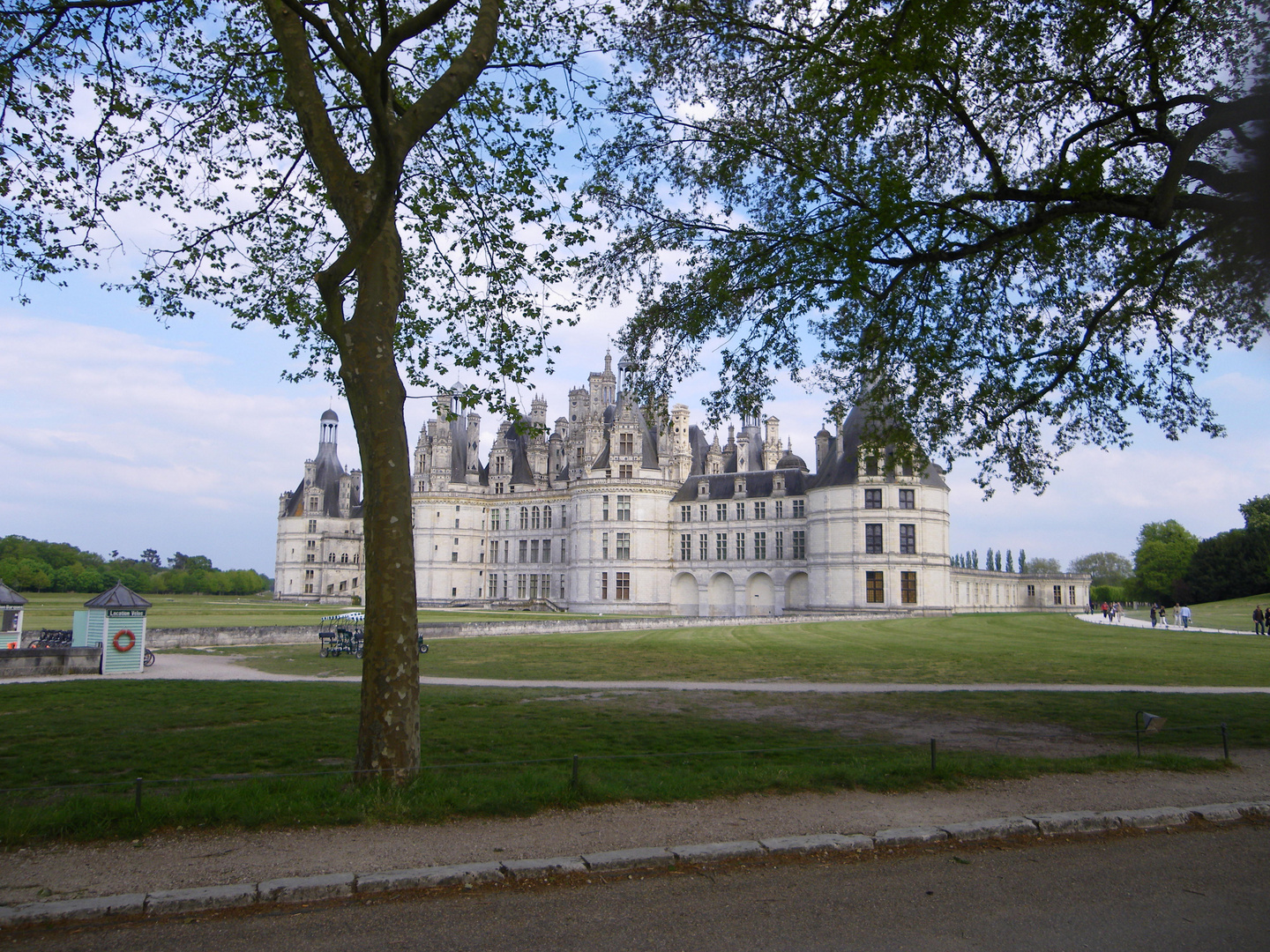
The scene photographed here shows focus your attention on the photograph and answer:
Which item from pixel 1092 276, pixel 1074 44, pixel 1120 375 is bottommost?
pixel 1120 375

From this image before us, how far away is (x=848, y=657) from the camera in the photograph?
85.0 ft

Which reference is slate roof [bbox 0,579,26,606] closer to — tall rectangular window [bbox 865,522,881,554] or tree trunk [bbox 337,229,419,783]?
tree trunk [bbox 337,229,419,783]

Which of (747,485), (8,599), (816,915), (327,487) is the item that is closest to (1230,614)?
(747,485)

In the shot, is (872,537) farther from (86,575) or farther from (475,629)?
(86,575)

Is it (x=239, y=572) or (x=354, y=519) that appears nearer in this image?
(x=354, y=519)

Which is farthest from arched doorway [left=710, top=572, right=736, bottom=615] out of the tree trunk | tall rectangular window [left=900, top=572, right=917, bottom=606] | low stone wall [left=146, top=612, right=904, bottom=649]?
the tree trunk

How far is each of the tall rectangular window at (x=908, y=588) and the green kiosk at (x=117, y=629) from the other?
146 feet

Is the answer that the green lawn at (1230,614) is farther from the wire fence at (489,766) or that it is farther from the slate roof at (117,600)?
the slate roof at (117,600)

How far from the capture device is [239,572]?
12331cm

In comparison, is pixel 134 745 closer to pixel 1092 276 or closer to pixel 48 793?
pixel 48 793

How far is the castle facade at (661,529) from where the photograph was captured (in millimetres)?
54250

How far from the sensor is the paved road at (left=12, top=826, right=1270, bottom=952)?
5258mm

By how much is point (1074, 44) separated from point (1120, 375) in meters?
5.70

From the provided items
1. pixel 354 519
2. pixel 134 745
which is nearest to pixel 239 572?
pixel 354 519
